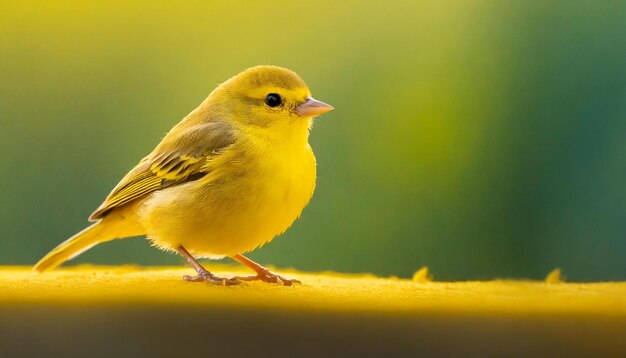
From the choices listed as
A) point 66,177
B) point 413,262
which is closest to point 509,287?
point 413,262

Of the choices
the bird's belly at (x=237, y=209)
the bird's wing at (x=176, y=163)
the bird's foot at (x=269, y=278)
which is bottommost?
the bird's foot at (x=269, y=278)

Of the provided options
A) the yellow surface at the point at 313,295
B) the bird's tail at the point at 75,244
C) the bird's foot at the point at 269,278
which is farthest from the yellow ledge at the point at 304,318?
the bird's tail at the point at 75,244

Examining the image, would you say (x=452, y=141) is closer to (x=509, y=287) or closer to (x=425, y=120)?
(x=425, y=120)

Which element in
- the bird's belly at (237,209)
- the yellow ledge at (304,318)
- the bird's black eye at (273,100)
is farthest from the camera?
the bird's black eye at (273,100)

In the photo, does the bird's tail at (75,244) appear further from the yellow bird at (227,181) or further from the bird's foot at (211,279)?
the bird's foot at (211,279)

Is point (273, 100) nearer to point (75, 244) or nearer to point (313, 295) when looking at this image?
point (313, 295)

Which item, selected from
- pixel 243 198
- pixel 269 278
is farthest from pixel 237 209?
pixel 269 278

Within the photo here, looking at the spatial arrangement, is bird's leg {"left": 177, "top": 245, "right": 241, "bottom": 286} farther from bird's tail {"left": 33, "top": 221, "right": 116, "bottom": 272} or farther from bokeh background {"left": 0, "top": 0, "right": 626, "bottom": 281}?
bokeh background {"left": 0, "top": 0, "right": 626, "bottom": 281}

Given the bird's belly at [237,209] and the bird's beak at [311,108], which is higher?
the bird's beak at [311,108]
